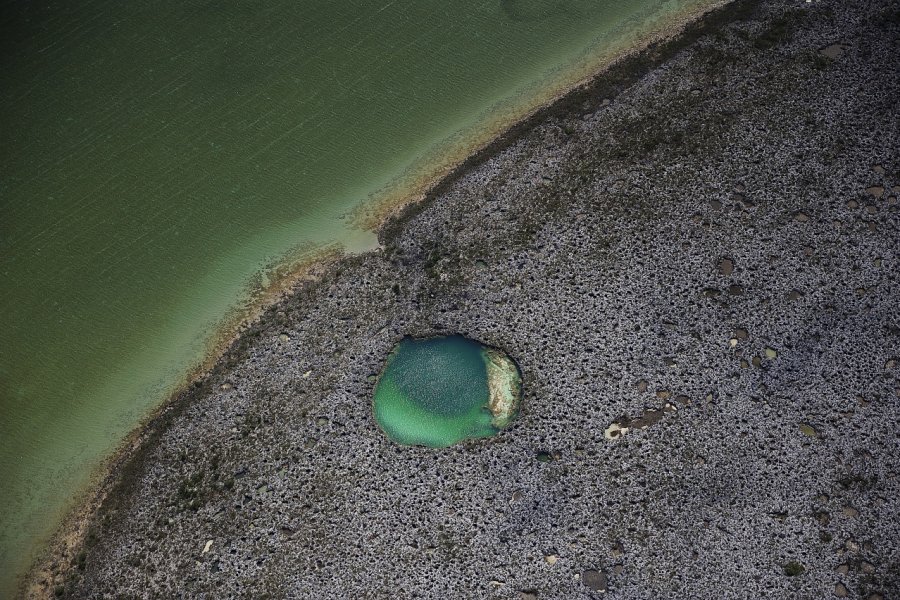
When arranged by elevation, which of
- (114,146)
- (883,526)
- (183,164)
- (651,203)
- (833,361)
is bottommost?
(883,526)

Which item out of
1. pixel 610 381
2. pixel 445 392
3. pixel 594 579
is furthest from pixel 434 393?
pixel 594 579

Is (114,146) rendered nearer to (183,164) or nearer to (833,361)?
(183,164)

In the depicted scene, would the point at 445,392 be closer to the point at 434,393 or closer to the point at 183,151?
the point at 434,393

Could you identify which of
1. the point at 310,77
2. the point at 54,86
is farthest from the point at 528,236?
the point at 54,86

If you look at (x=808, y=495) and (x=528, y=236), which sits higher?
(x=528, y=236)

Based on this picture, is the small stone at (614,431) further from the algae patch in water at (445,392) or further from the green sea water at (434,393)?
the green sea water at (434,393)

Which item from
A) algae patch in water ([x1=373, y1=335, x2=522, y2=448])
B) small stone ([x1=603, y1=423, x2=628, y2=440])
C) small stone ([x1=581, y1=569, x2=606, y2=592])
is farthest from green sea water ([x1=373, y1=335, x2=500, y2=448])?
small stone ([x1=581, y1=569, x2=606, y2=592])
